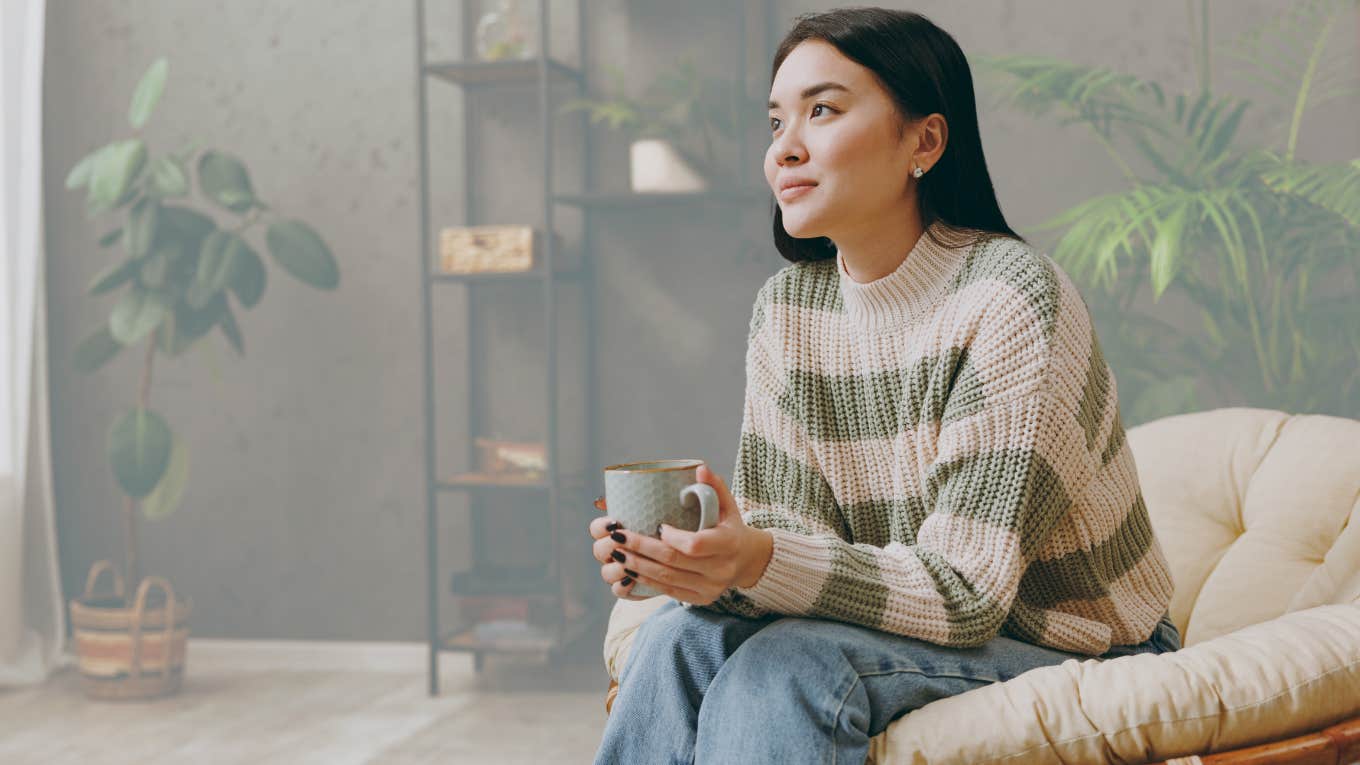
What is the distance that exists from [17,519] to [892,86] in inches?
114

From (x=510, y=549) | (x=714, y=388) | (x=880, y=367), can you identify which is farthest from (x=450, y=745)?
(x=880, y=367)

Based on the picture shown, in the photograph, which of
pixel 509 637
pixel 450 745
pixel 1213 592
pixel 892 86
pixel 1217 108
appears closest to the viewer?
pixel 892 86

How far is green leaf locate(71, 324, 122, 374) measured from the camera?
10.2 feet

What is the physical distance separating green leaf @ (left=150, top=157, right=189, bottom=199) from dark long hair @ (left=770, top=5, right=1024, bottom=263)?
221cm

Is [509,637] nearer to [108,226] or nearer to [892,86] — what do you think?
[108,226]

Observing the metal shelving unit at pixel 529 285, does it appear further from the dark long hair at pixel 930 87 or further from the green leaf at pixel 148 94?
the dark long hair at pixel 930 87

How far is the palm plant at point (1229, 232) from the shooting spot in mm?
2396

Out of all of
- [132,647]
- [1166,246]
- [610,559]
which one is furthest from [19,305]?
[610,559]

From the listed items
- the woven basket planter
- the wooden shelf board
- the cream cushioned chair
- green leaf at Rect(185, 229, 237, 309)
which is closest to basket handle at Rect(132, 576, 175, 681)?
the woven basket planter

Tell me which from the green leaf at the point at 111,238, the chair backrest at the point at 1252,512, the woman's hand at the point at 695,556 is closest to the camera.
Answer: the woman's hand at the point at 695,556

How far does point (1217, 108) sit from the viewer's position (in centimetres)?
→ 247

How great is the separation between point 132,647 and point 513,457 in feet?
3.29

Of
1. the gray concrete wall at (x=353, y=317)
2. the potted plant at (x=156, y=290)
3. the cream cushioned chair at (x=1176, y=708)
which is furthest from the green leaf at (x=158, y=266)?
the cream cushioned chair at (x=1176, y=708)

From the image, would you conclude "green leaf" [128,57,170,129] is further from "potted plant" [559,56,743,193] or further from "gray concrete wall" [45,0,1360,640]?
"potted plant" [559,56,743,193]
